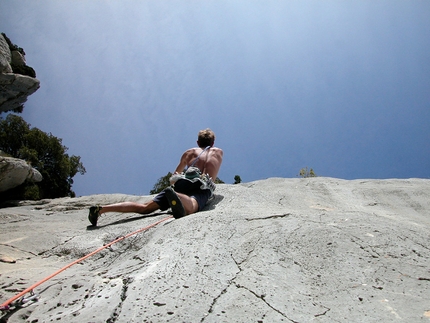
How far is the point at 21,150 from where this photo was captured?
14.5 meters

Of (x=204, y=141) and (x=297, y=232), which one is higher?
(x=204, y=141)

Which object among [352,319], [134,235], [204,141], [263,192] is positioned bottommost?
[352,319]

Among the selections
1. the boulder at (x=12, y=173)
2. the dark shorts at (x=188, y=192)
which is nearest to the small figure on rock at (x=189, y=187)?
the dark shorts at (x=188, y=192)

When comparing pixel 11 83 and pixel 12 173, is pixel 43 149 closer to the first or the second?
pixel 11 83

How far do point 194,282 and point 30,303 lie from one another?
32.8 inches

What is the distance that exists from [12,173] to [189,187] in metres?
7.78

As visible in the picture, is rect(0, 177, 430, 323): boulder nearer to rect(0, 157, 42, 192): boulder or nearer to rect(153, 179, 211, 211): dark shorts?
rect(153, 179, 211, 211): dark shorts

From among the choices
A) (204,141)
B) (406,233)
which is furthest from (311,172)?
(406,233)

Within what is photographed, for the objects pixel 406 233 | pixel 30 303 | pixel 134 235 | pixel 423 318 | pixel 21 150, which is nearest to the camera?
pixel 423 318

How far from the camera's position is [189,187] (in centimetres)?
345

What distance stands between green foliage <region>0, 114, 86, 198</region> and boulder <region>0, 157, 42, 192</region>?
20.0ft

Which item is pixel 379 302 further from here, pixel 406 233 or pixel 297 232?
pixel 406 233

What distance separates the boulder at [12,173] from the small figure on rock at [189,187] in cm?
701

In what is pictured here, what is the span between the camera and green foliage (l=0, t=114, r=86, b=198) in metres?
15.2
